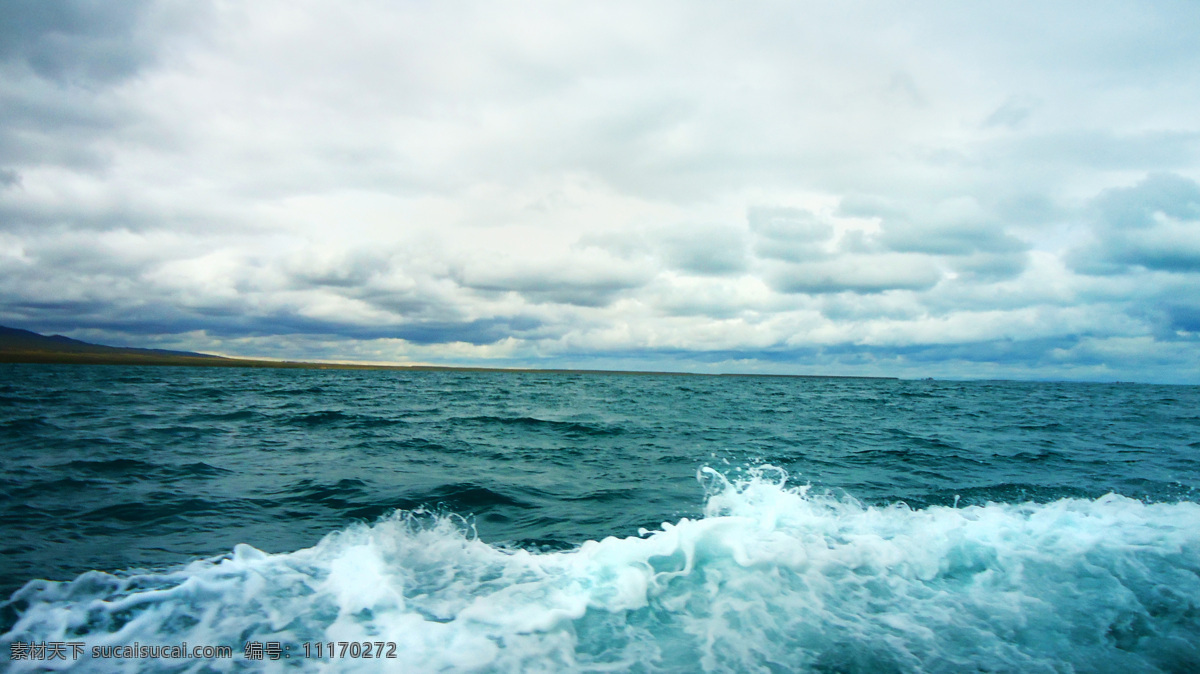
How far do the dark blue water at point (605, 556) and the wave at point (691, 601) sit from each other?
0.12 feet

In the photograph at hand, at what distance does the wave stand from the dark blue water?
0.04 meters

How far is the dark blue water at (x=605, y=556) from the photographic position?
6.06 metres

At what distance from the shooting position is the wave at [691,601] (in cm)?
586

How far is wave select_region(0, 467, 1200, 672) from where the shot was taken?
5.86 m

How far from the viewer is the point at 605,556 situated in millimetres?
8203

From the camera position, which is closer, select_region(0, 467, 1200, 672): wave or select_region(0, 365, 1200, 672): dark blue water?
select_region(0, 467, 1200, 672): wave

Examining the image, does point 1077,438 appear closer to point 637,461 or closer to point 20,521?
point 637,461

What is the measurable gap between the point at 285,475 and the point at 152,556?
20.1 feet

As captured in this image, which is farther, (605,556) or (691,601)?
(605,556)

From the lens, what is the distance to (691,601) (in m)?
6.98

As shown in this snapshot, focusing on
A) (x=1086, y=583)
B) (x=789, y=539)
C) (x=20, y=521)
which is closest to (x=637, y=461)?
(x=789, y=539)

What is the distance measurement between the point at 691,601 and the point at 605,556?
166cm

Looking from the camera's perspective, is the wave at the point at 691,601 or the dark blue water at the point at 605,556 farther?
the dark blue water at the point at 605,556

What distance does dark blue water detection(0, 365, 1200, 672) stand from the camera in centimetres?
606
